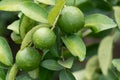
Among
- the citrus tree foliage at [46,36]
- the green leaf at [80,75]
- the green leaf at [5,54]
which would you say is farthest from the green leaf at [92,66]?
the green leaf at [5,54]

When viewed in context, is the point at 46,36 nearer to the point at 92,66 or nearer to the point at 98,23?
the point at 98,23

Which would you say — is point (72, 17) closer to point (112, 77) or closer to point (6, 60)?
point (6, 60)

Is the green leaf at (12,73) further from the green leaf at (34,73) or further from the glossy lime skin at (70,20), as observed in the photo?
the glossy lime skin at (70,20)

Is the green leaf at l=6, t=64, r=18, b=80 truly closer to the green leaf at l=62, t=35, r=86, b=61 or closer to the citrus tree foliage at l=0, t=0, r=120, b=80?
the citrus tree foliage at l=0, t=0, r=120, b=80

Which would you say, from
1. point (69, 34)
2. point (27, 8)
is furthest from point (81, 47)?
point (27, 8)

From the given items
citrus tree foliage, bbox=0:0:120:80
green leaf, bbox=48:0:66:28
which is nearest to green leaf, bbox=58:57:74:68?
citrus tree foliage, bbox=0:0:120:80

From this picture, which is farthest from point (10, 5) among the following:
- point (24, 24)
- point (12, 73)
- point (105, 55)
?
point (105, 55)

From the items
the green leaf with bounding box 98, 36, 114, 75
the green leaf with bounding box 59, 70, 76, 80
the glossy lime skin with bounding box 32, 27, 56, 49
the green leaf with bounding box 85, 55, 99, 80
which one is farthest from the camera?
the green leaf with bounding box 85, 55, 99, 80
